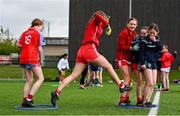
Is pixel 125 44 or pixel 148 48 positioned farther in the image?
pixel 125 44

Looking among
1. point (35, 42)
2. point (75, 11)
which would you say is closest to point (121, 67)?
point (35, 42)

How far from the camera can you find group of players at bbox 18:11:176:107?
1033cm

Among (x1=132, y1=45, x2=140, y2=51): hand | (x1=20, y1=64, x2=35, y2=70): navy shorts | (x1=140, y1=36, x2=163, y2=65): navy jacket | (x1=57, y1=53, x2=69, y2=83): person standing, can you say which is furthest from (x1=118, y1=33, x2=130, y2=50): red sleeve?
(x1=57, y1=53, x2=69, y2=83): person standing

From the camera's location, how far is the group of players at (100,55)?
10.3m

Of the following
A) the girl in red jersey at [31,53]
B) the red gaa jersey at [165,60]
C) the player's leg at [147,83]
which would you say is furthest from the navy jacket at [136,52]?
the red gaa jersey at [165,60]

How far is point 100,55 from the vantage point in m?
10.4

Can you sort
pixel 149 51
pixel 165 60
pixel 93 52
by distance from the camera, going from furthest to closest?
pixel 165 60
pixel 149 51
pixel 93 52

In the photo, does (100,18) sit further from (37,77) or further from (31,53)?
(37,77)

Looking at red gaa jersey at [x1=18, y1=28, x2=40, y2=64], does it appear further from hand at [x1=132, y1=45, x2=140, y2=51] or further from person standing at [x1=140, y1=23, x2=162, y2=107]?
person standing at [x1=140, y1=23, x2=162, y2=107]

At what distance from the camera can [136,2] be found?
57562 millimetres

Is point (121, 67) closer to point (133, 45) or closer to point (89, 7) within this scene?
point (133, 45)

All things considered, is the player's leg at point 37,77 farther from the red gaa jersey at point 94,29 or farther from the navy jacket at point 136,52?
the navy jacket at point 136,52

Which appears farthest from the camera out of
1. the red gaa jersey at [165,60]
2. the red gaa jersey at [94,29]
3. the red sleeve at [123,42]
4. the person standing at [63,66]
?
the person standing at [63,66]

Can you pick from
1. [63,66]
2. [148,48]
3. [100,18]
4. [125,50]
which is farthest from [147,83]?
[63,66]
